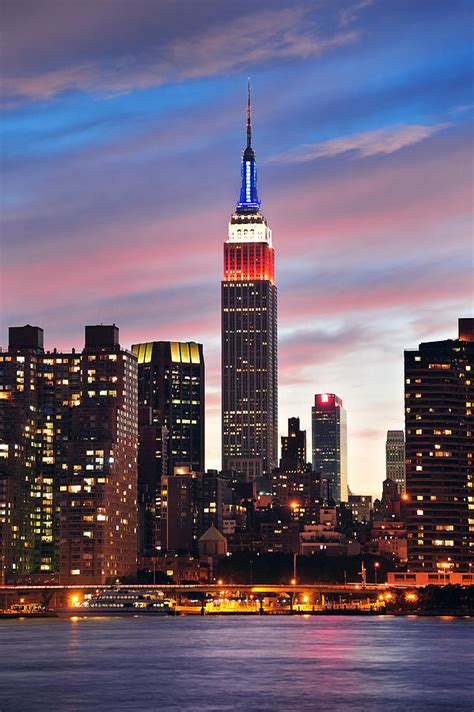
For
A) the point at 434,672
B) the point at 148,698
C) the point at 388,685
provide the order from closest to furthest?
1. the point at 148,698
2. the point at 388,685
3. the point at 434,672

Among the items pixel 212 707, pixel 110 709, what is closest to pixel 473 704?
pixel 212 707

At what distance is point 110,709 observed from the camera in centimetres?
14538

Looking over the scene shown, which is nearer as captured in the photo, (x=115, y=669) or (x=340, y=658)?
(x=115, y=669)

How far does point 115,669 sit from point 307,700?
39.9m

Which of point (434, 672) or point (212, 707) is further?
point (434, 672)

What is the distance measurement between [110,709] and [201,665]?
48811 mm

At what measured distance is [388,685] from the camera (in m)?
167

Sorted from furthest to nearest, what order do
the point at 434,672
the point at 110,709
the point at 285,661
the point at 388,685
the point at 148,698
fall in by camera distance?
the point at 285,661
the point at 434,672
the point at 388,685
the point at 148,698
the point at 110,709

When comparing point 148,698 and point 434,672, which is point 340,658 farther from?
point 148,698

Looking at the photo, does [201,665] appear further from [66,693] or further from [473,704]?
[473,704]

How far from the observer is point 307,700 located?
152 m

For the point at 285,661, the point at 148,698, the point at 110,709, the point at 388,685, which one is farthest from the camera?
the point at 285,661

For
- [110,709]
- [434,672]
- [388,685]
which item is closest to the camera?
[110,709]

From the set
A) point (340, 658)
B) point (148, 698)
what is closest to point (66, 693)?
point (148, 698)
